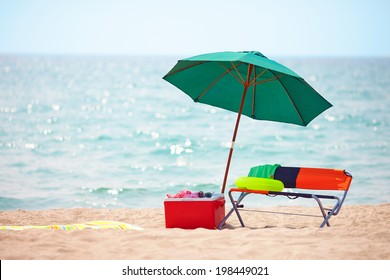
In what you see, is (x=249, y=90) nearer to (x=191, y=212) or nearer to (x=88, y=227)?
(x=191, y=212)

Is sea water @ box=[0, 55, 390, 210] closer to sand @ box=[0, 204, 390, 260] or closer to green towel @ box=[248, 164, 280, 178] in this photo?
green towel @ box=[248, 164, 280, 178]

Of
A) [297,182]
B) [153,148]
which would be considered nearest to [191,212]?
[297,182]

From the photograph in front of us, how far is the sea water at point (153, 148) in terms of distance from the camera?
36.6ft

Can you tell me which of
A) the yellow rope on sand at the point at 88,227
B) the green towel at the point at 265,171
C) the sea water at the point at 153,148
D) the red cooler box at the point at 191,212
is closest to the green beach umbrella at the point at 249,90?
the green towel at the point at 265,171

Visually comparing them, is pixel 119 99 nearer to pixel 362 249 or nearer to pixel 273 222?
pixel 273 222

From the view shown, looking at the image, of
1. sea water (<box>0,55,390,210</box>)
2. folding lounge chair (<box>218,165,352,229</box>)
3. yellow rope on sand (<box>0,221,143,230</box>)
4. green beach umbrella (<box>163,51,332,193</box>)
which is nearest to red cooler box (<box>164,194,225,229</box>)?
folding lounge chair (<box>218,165,352,229</box>)

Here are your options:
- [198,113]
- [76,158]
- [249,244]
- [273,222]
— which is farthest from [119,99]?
[249,244]

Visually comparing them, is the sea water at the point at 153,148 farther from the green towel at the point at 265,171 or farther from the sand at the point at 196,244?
the sand at the point at 196,244

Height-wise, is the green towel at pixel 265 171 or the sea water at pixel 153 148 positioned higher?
the green towel at pixel 265 171

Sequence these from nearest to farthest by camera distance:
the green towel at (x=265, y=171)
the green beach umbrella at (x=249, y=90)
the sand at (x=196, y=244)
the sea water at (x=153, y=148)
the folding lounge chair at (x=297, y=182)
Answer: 1. the sand at (x=196, y=244)
2. the folding lounge chair at (x=297, y=182)
3. the green towel at (x=265, y=171)
4. the green beach umbrella at (x=249, y=90)
5. the sea water at (x=153, y=148)

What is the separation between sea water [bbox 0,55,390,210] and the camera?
11156mm

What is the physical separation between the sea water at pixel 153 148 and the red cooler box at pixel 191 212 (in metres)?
4.16

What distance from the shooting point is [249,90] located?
624cm
